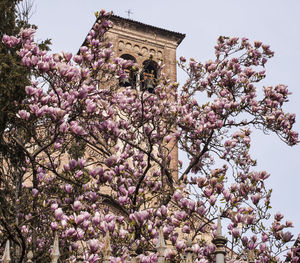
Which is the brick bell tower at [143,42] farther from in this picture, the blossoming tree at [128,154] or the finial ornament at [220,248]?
the finial ornament at [220,248]

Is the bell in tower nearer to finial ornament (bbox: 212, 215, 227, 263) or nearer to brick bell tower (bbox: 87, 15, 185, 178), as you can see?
brick bell tower (bbox: 87, 15, 185, 178)

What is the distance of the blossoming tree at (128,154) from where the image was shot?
8.41m

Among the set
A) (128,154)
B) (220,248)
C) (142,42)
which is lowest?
(220,248)

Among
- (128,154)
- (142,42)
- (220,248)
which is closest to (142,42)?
(142,42)

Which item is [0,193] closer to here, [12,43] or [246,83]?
[12,43]

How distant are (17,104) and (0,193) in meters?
1.87

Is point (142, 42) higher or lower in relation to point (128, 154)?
higher

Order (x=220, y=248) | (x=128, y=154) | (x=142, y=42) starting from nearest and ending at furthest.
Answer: (x=220, y=248), (x=128, y=154), (x=142, y=42)

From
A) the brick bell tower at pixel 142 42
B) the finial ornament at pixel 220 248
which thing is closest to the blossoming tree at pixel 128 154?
the finial ornament at pixel 220 248

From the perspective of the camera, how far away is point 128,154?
34.7 feet

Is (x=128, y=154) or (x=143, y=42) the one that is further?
(x=143, y=42)

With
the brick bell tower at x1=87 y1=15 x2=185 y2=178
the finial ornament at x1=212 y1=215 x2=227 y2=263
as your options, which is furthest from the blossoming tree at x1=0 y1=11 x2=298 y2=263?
the brick bell tower at x1=87 y1=15 x2=185 y2=178

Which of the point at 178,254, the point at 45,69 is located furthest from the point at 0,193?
the point at 178,254

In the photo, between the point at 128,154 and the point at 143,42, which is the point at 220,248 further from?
the point at 143,42
